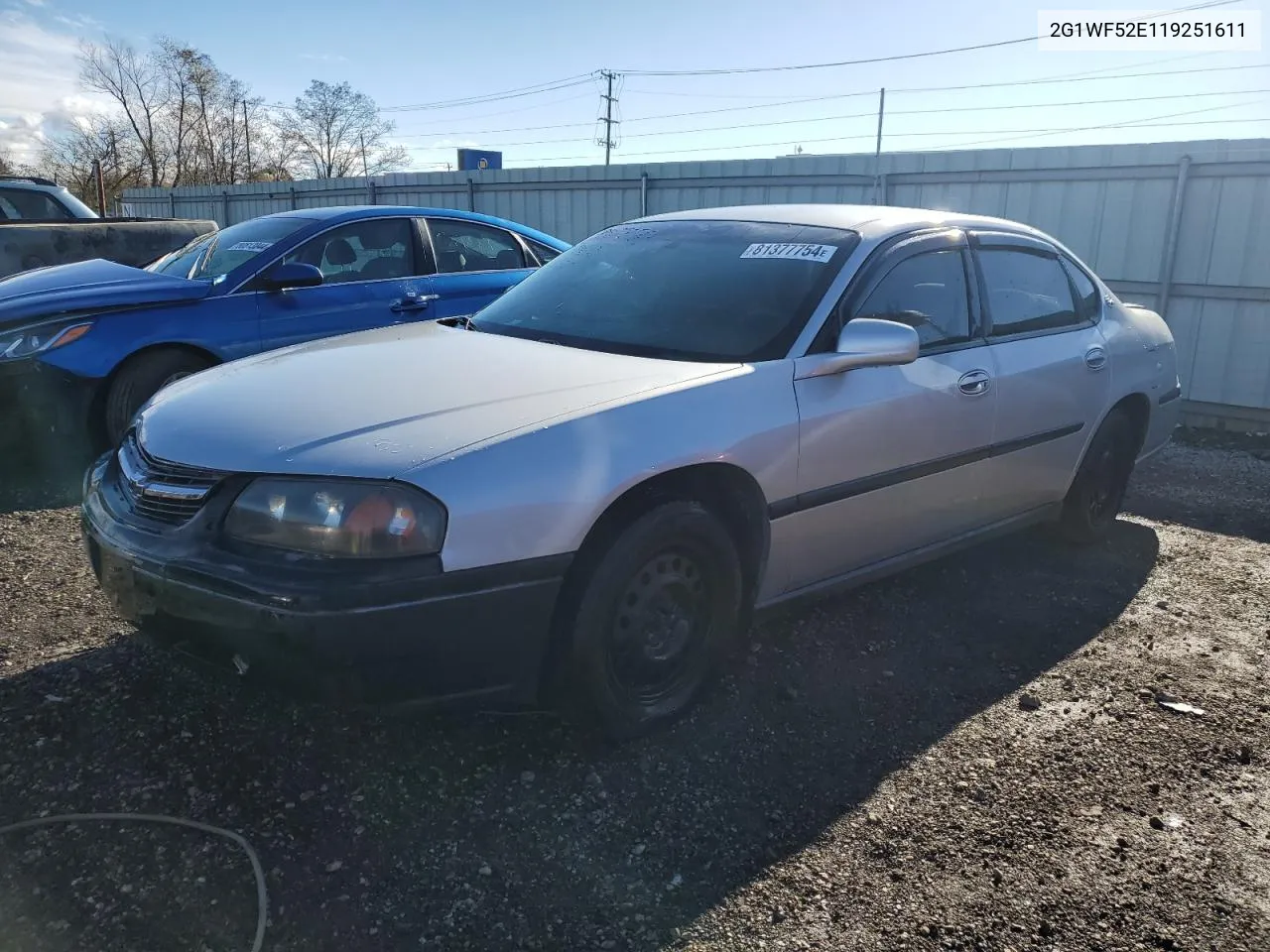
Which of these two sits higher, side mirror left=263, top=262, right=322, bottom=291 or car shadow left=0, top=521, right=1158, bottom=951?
side mirror left=263, top=262, right=322, bottom=291

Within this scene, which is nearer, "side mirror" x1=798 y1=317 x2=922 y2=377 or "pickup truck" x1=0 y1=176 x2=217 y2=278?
"side mirror" x1=798 y1=317 x2=922 y2=377

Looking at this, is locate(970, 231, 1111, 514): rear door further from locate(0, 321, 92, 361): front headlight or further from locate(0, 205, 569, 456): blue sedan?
locate(0, 321, 92, 361): front headlight

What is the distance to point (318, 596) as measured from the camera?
2248mm

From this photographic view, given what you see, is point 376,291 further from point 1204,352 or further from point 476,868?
point 1204,352

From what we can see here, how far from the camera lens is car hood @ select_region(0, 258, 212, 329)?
507 cm

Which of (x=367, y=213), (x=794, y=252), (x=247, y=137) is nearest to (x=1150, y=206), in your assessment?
(x=794, y=252)

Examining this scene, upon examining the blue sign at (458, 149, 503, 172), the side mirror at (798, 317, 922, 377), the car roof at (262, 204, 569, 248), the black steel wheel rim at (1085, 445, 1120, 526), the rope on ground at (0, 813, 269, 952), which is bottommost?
the rope on ground at (0, 813, 269, 952)

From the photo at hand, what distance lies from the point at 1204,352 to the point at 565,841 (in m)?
7.99

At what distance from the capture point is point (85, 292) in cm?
522

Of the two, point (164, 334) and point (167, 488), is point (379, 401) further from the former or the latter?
point (164, 334)

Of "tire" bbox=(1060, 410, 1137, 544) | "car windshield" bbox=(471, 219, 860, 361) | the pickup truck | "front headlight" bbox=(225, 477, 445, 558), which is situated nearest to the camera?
"front headlight" bbox=(225, 477, 445, 558)

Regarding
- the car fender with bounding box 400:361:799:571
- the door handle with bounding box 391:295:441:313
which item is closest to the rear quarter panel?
the car fender with bounding box 400:361:799:571

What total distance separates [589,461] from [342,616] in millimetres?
735

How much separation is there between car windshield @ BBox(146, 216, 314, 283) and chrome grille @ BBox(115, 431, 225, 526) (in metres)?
3.23
